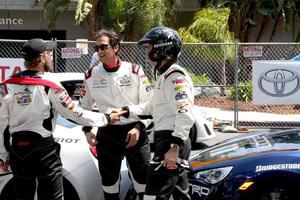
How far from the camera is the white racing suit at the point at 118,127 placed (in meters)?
5.08

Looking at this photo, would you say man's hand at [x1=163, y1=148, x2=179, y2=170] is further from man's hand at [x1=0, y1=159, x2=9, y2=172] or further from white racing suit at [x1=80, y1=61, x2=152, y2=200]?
man's hand at [x1=0, y1=159, x2=9, y2=172]

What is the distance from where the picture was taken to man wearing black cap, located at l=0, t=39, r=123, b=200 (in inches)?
176

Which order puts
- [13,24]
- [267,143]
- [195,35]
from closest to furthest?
1. [267,143]
2. [195,35]
3. [13,24]

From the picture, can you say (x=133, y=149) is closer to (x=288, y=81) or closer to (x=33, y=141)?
(x=33, y=141)

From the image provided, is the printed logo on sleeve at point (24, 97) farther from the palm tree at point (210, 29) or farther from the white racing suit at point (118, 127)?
the palm tree at point (210, 29)

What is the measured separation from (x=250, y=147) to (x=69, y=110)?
160 centimetres

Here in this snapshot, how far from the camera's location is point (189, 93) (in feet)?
14.1

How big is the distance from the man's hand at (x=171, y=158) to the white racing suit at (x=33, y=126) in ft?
2.75

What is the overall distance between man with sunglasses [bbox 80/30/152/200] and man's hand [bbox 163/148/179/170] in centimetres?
82

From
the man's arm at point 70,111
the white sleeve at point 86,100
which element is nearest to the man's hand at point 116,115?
the man's arm at point 70,111

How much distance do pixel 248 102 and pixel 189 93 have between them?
9.90m

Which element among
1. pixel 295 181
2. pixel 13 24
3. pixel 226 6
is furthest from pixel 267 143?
pixel 13 24

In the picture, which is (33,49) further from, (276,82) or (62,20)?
(62,20)

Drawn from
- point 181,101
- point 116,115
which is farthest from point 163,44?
point 116,115
